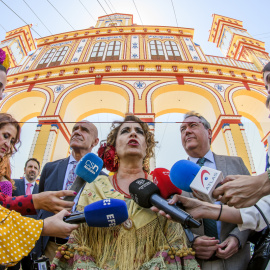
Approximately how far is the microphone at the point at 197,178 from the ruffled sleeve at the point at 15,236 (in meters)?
0.81

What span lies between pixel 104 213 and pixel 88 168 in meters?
0.34

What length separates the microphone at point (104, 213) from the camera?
1.14m

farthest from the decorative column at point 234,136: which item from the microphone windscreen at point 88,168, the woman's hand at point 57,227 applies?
the woman's hand at point 57,227

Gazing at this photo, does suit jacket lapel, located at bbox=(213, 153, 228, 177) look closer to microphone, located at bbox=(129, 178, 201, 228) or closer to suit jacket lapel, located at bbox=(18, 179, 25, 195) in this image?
microphone, located at bbox=(129, 178, 201, 228)

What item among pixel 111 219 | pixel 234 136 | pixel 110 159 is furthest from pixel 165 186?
pixel 234 136

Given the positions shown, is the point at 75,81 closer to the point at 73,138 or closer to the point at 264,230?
the point at 73,138

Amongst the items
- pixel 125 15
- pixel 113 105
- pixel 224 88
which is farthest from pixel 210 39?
pixel 113 105

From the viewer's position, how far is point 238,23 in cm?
1262

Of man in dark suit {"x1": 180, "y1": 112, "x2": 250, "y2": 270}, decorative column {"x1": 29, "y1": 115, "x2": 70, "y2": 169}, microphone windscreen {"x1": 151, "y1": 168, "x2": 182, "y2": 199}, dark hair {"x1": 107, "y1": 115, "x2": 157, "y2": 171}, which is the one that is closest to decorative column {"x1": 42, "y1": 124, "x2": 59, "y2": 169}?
decorative column {"x1": 29, "y1": 115, "x2": 70, "y2": 169}

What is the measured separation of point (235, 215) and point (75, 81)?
7220 millimetres

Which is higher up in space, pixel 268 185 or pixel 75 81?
pixel 75 81

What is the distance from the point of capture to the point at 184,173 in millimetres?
1353

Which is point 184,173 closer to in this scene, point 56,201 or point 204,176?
point 204,176

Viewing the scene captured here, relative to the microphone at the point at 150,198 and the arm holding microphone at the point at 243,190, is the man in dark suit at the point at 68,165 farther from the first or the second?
the arm holding microphone at the point at 243,190
